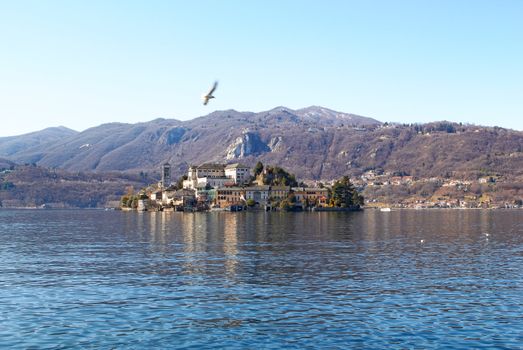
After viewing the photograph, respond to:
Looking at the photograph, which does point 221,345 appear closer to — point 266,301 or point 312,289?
point 266,301

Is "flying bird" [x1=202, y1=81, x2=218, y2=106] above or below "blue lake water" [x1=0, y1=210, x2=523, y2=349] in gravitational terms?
above

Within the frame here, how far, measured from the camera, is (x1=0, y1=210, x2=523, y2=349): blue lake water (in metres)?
37.2

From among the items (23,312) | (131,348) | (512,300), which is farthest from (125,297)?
(512,300)

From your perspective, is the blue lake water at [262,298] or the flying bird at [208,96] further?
the flying bird at [208,96]

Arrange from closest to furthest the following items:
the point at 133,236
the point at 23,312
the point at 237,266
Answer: the point at 23,312 < the point at 237,266 < the point at 133,236

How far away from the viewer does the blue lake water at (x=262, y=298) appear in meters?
37.2

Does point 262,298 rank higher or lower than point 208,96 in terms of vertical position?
lower

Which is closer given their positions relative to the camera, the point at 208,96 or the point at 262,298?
the point at 208,96

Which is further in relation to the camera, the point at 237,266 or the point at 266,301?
the point at 237,266

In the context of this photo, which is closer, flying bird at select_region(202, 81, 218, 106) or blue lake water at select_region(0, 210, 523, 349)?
blue lake water at select_region(0, 210, 523, 349)

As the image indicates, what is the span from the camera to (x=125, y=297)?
48969 millimetres

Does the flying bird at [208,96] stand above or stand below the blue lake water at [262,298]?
above

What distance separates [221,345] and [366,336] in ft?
28.2

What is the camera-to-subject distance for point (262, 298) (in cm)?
4875
